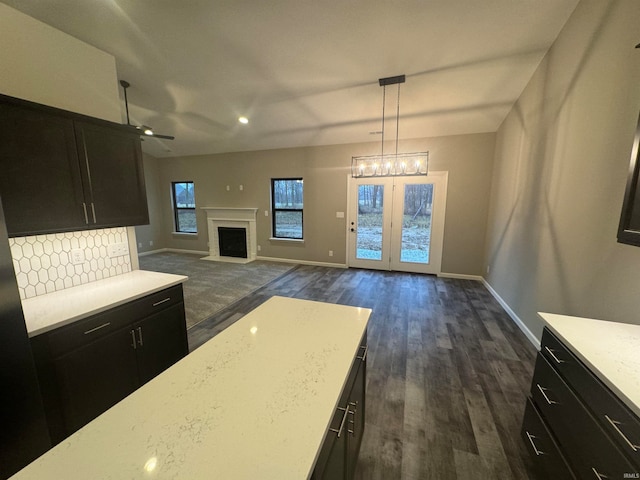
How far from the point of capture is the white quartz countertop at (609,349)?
901 mm

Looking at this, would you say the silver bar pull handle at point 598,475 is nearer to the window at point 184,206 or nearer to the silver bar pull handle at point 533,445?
the silver bar pull handle at point 533,445

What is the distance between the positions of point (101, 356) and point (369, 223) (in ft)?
15.3

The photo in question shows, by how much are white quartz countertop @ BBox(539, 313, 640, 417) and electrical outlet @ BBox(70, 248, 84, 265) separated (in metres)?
3.22

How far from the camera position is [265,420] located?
74 cm

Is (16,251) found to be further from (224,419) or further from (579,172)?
(579,172)

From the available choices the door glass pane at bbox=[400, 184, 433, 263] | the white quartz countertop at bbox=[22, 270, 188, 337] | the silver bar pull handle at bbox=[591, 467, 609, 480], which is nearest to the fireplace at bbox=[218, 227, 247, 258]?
the door glass pane at bbox=[400, 184, 433, 263]

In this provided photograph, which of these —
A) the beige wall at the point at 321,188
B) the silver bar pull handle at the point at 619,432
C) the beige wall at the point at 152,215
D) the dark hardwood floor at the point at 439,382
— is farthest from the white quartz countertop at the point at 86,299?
the beige wall at the point at 152,215

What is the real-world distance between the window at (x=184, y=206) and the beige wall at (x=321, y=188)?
179 millimetres

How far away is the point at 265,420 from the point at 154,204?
25.8 feet

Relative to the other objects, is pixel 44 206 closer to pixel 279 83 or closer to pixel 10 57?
pixel 10 57

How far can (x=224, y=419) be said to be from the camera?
75 centimetres

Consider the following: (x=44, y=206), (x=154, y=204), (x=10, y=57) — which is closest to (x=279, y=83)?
(x=10, y=57)

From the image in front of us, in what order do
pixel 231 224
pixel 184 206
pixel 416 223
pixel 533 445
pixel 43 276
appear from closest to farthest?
pixel 533 445, pixel 43 276, pixel 416 223, pixel 231 224, pixel 184 206

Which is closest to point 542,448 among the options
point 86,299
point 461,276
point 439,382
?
point 439,382
